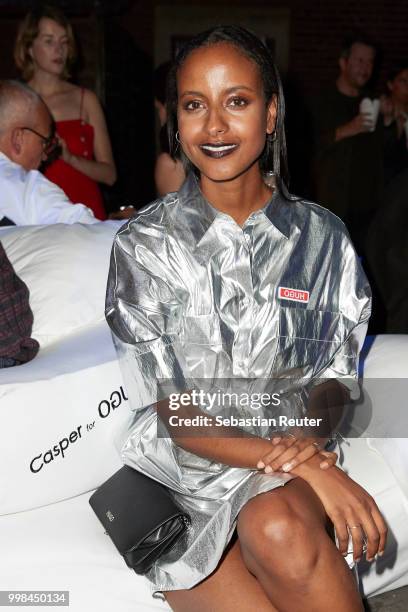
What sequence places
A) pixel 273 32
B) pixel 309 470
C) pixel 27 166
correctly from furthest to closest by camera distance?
pixel 273 32 < pixel 27 166 < pixel 309 470

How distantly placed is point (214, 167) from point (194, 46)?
0.23 metres

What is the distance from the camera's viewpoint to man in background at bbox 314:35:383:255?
16.0 feet

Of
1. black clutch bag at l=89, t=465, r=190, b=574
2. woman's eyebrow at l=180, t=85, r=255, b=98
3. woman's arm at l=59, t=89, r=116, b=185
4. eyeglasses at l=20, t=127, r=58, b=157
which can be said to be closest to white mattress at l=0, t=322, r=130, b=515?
black clutch bag at l=89, t=465, r=190, b=574

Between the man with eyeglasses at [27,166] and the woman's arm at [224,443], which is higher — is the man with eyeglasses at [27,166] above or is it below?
above

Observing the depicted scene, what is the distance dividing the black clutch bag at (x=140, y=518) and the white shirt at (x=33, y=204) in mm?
1235

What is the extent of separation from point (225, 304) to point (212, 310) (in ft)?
0.09

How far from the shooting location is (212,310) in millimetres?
1696

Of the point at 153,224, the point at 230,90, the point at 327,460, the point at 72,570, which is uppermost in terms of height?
the point at 230,90

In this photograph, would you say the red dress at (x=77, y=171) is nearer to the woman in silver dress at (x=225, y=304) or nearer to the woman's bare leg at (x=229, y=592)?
the woman in silver dress at (x=225, y=304)

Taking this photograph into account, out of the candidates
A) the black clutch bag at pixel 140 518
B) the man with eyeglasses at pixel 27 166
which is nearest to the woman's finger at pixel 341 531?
the black clutch bag at pixel 140 518

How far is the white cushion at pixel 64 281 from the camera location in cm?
221

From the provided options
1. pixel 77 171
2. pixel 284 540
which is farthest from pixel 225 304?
pixel 77 171

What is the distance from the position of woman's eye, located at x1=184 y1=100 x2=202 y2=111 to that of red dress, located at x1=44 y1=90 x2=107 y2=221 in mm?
1841

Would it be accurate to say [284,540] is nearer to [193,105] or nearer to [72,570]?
[72,570]
